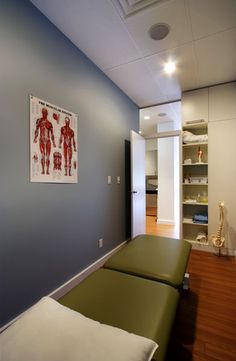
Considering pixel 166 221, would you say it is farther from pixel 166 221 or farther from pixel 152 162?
pixel 152 162

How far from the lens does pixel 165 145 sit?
4.86 m

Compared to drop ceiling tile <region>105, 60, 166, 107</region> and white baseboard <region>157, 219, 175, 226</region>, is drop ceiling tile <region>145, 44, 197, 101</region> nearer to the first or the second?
drop ceiling tile <region>105, 60, 166, 107</region>

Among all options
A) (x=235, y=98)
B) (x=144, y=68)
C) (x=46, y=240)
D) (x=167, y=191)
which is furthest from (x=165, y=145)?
(x=46, y=240)

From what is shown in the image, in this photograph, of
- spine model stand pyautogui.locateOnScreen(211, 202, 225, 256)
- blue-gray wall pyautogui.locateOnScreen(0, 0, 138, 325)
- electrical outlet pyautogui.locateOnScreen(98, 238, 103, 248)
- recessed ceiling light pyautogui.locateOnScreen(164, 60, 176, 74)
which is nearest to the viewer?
blue-gray wall pyautogui.locateOnScreen(0, 0, 138, 325)

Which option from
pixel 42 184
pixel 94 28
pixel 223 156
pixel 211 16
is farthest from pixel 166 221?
pixel 94 28

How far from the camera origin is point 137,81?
2811 mm

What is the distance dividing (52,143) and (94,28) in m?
1.18

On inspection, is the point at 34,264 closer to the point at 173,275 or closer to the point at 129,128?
the point at 173,275

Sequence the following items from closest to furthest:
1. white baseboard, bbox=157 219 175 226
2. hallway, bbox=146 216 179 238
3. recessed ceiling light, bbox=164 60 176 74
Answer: recessed ceiling light, bbox=164 60 176 74, hallway, bbox=146 216 179 238, white baseboard, bbox=157 219 175 226

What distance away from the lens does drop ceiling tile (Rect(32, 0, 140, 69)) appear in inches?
63.4

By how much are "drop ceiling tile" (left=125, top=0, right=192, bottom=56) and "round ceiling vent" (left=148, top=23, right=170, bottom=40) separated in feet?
0.10

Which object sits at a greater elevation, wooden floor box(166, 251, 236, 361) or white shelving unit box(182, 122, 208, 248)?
white shelving unit box(182, 122, 208, 248)

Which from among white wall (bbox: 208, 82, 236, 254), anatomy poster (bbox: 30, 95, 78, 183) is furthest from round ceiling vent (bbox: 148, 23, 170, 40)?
white wall (bbox: 208, 82, 236, 254)

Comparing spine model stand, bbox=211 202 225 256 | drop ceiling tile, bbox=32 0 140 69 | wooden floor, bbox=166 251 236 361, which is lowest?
wooden floor, bbox=166 251 236 361
